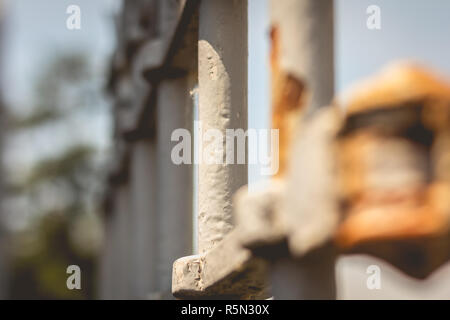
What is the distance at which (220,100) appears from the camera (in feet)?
16.1

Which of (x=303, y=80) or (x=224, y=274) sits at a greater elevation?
(x=303, y=80)

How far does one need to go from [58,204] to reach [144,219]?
64.1 feet

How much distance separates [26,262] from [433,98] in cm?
2817

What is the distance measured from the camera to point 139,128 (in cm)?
948

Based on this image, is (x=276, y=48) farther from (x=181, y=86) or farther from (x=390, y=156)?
(x=181, y=86)

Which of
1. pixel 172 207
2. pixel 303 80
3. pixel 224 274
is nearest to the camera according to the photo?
pixel 303 80

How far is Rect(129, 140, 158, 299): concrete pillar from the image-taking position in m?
8.85

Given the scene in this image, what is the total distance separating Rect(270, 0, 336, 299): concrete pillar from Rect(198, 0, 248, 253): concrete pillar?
1749mm

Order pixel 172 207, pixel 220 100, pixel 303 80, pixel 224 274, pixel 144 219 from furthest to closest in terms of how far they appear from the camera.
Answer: pixel 144 219 < pixel 172 207 < pixel 220 100 < pixel 224 274 < pixel 303 80

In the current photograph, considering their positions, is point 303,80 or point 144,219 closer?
point 303,80

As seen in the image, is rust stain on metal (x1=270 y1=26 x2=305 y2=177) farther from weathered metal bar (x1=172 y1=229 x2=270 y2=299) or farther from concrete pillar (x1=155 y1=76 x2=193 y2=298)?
concrete pillar (x1=155 y1=76 x2=193 y2=298)

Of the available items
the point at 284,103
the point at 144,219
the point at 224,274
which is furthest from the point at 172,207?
the point at 284,103

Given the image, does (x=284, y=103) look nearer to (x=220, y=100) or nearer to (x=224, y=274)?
(x=224, y=274)
